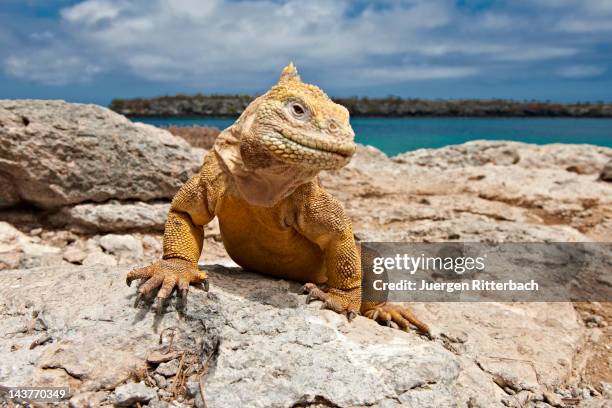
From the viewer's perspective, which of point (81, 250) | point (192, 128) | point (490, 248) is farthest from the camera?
point (192, 128)

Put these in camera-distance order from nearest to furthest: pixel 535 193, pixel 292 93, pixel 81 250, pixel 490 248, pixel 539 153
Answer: pixel 292 93
pixel 81 250
pixel 490 248
pixel 535 193
pixel 539 153

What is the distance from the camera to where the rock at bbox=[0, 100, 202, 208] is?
5809 mm

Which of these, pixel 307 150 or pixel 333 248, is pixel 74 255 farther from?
pixel 307 150

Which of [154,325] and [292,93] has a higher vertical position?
[292,93]

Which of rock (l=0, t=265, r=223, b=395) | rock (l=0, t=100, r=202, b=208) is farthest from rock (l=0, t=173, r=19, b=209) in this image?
rock (l=0, t=265, r=223, b=395)

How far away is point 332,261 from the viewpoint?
3494 mm

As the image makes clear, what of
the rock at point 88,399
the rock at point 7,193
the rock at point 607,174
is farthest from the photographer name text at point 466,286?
the rock at point 607,174

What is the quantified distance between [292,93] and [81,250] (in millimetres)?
4108

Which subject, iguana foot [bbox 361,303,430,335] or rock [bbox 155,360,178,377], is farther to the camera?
iguana foot [bbox 361,303,430,335]

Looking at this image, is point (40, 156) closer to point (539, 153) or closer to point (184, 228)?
point (184, 228)

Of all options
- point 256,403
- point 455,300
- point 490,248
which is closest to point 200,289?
point 256,403

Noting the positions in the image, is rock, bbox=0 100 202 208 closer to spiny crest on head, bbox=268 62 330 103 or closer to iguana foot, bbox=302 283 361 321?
iguana foot, bbox=302 283 361 321

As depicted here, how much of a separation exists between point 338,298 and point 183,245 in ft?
3.48

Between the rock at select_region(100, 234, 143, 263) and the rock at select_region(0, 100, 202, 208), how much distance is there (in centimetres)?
57
